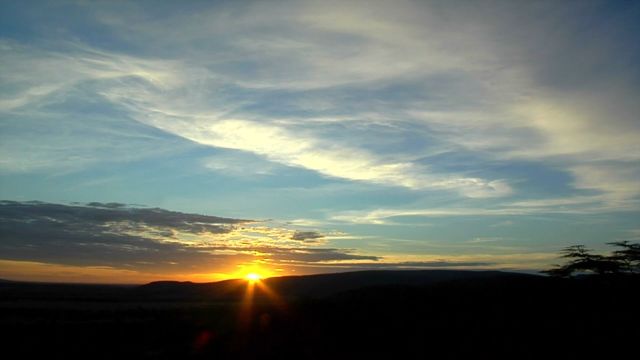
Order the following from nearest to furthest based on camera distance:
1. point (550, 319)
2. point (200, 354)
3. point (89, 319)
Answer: point (200, 354) < point (550, 319) < point (89, 319)

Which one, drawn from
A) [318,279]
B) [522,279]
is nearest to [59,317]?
[522,279]

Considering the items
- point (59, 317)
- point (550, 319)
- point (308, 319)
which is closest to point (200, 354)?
point (308, 319)

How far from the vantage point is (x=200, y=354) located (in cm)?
2664

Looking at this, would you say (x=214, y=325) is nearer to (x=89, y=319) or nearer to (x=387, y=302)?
(x=387, y=302)

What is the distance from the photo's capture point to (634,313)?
34.3 meters

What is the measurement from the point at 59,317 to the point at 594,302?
43683mm

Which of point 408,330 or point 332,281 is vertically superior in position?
point 332,281

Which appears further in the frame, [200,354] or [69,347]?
[69,347]

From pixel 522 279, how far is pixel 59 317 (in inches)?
1626

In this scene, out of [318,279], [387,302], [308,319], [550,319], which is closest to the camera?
[550,319]

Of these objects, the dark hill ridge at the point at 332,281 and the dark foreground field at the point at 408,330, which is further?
the dark hill ridge at the point at 332,281

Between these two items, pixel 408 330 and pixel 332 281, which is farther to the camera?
pixel 332 281

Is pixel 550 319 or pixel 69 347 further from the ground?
pixel 550 319

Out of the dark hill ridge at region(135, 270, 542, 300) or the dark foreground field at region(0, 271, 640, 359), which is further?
the dark hill ridge at region(135, 270, 542, 300)
